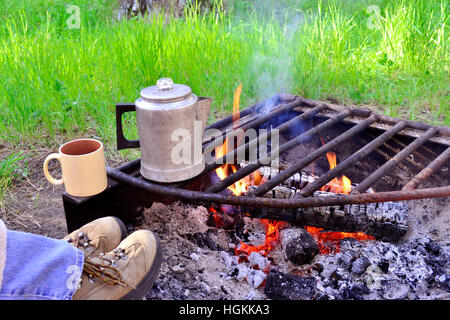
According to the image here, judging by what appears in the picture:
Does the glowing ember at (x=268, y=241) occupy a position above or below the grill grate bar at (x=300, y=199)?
below

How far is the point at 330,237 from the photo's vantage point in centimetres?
200

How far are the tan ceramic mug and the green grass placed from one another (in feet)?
3.01

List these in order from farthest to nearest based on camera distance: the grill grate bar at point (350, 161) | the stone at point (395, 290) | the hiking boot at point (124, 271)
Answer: the grill grate bar at point (350, 161) < the stone at point (395, 290) < the hiking boot at point (124, 271)

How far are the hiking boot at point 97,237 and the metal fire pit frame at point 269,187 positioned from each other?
81 mm

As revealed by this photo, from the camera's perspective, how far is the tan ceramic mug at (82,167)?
161cm

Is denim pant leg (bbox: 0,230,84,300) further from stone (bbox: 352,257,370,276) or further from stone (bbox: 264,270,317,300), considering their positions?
stone (bbox: 352,257,370,276)

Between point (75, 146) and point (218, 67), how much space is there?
5.67ft

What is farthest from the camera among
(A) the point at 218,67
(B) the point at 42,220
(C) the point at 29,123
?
(A) the point at 218,67

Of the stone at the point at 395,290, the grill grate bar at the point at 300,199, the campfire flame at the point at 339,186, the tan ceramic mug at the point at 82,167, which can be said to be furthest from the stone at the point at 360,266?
the tan ceramic mug at the point at 82,167

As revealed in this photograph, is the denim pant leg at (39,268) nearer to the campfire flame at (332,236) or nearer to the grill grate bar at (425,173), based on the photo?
the campfire flame at (332,236)

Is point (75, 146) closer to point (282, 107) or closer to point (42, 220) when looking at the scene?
point (42, 220)

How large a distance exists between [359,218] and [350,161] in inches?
10.4

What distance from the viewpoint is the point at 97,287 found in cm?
148

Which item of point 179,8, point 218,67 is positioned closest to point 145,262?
point 218,67
